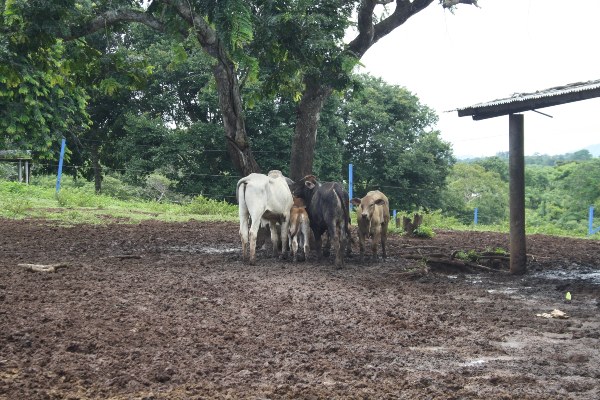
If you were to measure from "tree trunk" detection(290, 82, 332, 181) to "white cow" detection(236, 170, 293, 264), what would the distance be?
3014 millimetres

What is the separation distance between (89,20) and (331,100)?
72.0 ft

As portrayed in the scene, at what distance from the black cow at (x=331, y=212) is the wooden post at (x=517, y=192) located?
2746 millimetres

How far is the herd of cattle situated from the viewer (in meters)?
12.4

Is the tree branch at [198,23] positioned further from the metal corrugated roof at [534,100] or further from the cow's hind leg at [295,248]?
the metal corrugated roof at [534,100]

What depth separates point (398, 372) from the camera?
575cm

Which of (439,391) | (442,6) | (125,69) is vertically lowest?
(439,391)

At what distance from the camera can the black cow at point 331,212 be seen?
12344mm

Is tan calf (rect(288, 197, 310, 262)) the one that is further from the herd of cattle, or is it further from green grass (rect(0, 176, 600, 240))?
green grass (rect(0, 176, 600, 240))

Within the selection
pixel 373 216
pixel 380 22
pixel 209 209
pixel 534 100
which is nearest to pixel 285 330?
pixel 534 100

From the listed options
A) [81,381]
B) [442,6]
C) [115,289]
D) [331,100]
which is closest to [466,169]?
[331,100]

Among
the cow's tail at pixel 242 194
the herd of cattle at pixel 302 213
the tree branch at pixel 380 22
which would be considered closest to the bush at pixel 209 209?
the tree branch at pixel 380 22

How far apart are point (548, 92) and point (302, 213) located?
453 centimetres

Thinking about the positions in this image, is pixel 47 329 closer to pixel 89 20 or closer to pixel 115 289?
pixel 115 289

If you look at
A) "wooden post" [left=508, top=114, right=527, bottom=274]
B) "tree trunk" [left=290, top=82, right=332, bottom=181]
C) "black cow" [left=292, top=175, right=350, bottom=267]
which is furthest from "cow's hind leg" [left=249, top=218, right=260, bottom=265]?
"wooden post" [left=508, top=114, right=527, bottom=274]
